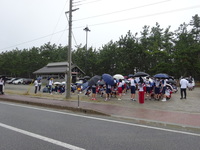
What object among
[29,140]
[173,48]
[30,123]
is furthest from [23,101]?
[173,48]

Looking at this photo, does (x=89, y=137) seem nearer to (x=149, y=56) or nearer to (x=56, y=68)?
(x=149, y=56)

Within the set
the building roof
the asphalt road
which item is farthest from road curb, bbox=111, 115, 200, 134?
the building roof

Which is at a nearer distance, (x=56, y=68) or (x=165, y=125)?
(x=165, y=125)

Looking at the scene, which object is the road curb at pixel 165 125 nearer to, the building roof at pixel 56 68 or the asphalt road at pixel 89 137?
the asphalt road at pixel 89 137

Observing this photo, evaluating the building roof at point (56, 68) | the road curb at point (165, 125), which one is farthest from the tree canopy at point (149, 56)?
the road curb at point (165, 125)

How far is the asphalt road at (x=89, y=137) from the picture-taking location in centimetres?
458

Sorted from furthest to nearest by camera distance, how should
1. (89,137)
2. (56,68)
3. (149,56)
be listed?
(56,68) → (149,56) → (89,137)

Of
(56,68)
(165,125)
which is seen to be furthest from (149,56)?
(165,125)

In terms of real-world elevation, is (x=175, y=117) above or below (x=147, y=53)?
below

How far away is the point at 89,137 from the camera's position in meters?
5.29

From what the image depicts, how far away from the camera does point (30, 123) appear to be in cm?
689

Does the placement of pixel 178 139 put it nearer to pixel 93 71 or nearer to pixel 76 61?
pixel 93 71

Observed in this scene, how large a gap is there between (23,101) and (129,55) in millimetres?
24749

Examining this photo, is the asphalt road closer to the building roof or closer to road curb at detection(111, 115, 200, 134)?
road curb at detection(111, 115, 200, 134)
